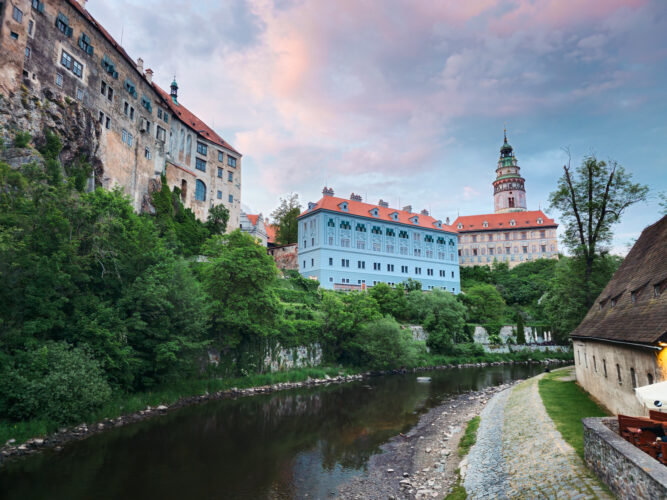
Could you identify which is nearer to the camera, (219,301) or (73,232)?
(73,232)


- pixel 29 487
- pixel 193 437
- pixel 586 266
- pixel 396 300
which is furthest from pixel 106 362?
pixel 396 300

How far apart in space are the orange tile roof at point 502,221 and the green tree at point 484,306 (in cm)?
3737

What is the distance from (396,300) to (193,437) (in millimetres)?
33702

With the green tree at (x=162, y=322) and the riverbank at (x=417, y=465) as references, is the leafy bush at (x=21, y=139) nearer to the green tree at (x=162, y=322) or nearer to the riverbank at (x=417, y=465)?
the green tree at (x=162, y=322)

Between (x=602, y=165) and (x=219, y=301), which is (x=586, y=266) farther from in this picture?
(x=219, y=301)

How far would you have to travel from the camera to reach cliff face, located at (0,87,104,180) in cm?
2477

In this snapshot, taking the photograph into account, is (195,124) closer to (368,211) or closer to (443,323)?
(368,211)

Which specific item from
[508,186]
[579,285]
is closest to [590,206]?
[579,285]

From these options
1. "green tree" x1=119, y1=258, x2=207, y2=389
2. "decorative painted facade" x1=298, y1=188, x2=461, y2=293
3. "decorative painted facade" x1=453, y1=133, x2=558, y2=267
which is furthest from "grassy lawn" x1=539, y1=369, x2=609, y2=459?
"decorative painted facade" x1=453, y1=133, x2=558, y2=267

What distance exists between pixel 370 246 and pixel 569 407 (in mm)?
42450

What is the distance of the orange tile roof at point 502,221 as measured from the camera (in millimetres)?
89875

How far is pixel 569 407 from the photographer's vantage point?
53.9 ft

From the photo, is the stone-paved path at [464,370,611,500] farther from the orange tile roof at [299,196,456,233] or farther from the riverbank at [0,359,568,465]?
the orange tile roof at [299,196,456,233]

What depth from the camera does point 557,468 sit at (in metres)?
9.91
